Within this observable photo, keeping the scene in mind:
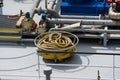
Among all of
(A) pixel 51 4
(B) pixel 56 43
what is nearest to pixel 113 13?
(B) pixel 56 43

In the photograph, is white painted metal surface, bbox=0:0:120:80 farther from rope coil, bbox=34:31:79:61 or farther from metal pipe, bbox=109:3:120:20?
metal pipe, bbox=109:3:120:20

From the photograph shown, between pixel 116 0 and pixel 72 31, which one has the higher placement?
pixel 116 0

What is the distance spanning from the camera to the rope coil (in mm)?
5211

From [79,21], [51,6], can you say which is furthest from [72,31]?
[51,6]

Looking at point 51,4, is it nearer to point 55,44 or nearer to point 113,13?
point 113,13

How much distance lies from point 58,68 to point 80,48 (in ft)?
2.47

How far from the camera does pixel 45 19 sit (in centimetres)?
589

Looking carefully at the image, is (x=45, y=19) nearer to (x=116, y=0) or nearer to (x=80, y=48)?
(x=80, y=48)

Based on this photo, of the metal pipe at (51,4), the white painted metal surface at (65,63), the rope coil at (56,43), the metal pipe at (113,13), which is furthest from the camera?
the metal pipe at (51,4)

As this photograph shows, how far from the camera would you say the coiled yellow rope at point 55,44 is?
5.21 m

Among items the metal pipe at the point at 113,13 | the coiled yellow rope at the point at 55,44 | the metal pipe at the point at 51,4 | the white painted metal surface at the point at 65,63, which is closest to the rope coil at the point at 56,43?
the coiled yellow rope at the point at 55,44

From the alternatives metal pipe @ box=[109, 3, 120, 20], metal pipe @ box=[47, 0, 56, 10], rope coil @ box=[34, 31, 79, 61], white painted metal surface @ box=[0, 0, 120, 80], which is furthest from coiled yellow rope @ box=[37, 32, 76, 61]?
metal pipe @ box=[47, 0, 56, 10]

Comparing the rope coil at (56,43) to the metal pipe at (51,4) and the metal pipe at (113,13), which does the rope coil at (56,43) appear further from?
the metal pipe at (51,4)

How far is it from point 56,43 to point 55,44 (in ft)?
0.07
